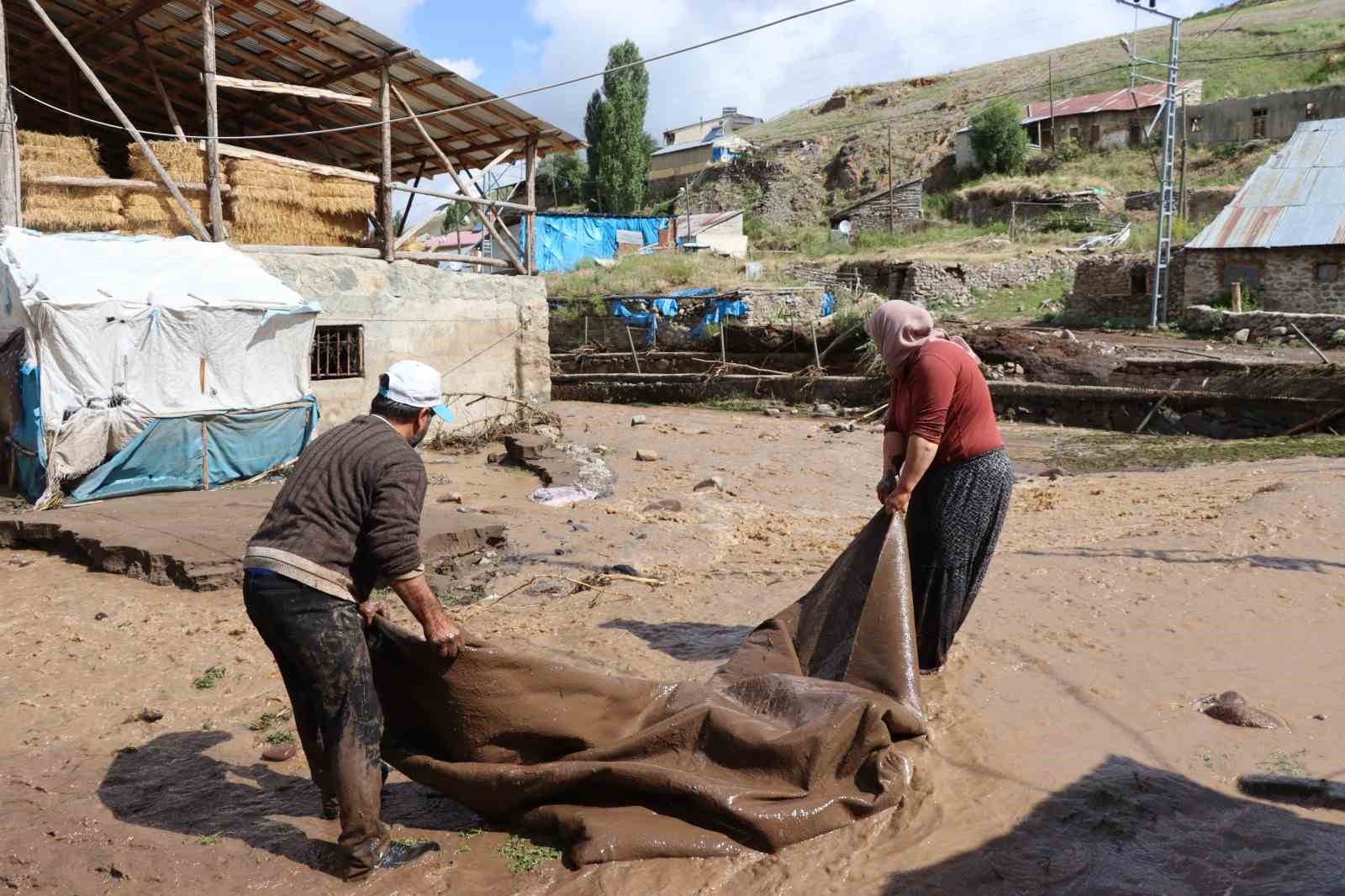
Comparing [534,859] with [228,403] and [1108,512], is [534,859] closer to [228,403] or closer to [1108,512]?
[1108,512]

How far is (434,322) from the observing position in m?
14.0

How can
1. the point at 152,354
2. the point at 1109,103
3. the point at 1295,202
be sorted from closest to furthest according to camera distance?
the point at 152,354 < the point at 1295,202 < the point at 1109,103

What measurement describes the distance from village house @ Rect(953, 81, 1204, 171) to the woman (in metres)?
41.6

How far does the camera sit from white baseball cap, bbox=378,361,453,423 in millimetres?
3219

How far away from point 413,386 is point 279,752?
74.6 inches

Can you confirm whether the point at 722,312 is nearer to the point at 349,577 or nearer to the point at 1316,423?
the point at 1316,423

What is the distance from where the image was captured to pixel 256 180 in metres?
12.3

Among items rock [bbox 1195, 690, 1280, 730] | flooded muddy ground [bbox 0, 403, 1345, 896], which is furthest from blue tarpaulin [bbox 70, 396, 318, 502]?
rock [bbox 1195, 690, 1280, 730]

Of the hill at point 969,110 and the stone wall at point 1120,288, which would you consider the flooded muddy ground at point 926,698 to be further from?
the hill at point 969,110

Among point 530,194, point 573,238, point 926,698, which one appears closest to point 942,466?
point 926,698

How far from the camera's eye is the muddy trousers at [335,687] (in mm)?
3113

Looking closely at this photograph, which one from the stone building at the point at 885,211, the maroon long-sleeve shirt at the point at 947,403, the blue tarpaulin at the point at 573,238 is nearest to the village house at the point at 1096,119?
the stone building at the point at 885,211

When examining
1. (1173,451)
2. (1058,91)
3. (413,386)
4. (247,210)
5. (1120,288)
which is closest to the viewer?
(413,386)

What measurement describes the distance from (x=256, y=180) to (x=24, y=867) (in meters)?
10.4
